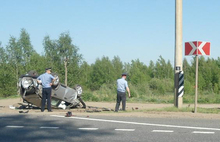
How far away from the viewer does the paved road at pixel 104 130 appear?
8.39 metres

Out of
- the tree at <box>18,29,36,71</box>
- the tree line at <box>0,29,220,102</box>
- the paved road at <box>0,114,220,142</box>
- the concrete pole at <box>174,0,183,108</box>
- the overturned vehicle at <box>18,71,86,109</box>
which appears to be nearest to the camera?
the paved road at <box>0,114,220,142</box>

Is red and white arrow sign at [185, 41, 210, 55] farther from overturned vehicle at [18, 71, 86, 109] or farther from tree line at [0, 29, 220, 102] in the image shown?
tree line at [0, 29, 220, 102]

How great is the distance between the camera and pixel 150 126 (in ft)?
34.3

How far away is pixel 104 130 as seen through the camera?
31.6 feet

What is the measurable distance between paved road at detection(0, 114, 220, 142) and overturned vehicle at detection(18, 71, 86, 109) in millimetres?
3125

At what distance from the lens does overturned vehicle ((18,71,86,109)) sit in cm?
1516

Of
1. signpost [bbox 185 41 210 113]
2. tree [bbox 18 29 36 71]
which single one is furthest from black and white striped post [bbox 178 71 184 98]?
tree [bbox 18 29 36 71]

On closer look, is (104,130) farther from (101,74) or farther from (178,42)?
(101,74)

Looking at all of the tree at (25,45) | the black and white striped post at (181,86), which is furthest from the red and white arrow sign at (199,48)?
the tree at (25,45)

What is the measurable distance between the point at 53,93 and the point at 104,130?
21.5 ft

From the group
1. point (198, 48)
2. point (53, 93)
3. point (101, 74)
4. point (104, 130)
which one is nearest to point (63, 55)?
point (101, 74)

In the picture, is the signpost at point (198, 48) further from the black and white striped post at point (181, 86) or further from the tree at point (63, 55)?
the tree at point (63, 55)

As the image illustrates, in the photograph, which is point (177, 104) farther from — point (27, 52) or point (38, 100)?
point (27, 52)

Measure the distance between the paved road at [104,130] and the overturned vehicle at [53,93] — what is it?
123 inches
